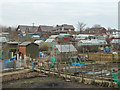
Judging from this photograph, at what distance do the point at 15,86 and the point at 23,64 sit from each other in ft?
15.0

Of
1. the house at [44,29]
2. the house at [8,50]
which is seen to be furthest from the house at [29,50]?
the house at [44,29]

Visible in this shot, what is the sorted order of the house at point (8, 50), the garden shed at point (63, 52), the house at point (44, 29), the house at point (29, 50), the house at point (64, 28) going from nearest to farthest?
the garden shed at point (63, 52) < the house at point (8, 50) < the house at point (29, 50) < the house at point (64, 28) < the house at point (44, 29)

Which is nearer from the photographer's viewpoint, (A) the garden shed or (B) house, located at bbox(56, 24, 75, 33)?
(A) the garden shed

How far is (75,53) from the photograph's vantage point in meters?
15.3

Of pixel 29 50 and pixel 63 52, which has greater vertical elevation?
pixel 29 50

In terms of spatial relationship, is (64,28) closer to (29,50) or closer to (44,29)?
(44,29)

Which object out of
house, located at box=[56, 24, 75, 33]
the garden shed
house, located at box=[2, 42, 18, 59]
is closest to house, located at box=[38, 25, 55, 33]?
house, located at box=[56, 24, 75, 33]

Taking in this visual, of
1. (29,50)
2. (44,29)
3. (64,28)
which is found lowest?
(29,50)

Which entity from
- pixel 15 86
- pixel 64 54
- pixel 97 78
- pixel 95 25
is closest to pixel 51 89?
pixel 15 86

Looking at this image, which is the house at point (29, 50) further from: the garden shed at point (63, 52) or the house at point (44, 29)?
the house at point (44, 29)

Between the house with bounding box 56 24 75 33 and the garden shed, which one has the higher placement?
the house with bounding box 56 24 75 33

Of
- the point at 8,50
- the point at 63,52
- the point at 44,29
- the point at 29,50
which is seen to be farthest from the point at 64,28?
the point at 63,52

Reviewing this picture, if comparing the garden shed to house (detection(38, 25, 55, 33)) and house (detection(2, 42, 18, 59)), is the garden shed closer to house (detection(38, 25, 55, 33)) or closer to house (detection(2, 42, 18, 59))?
house (detection(2, 42, 18, 59))

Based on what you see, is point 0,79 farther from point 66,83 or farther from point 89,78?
point 89,78
